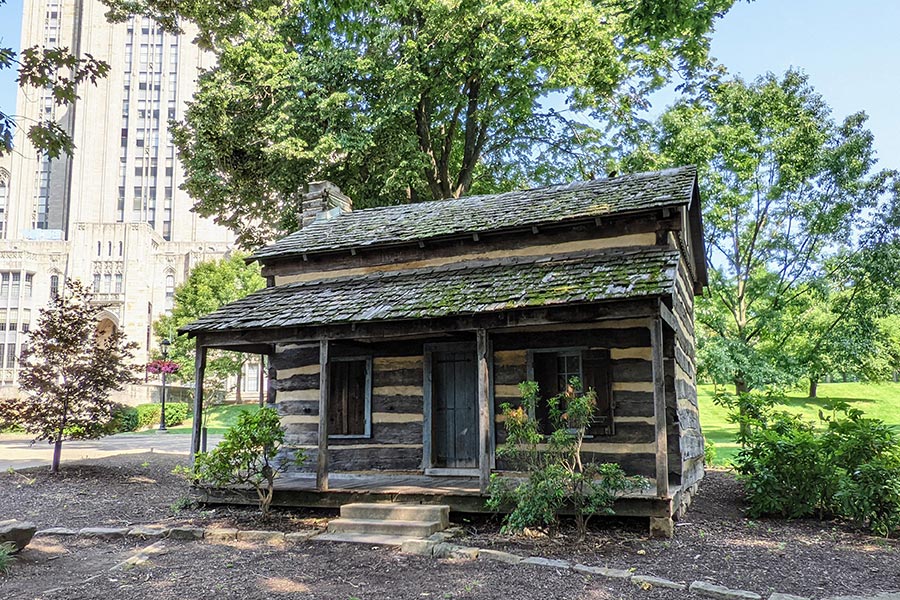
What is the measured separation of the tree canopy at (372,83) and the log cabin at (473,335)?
7.10 meters

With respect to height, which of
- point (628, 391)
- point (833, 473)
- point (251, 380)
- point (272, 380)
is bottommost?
point (833, 473)

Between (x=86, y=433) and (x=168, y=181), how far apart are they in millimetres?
68347

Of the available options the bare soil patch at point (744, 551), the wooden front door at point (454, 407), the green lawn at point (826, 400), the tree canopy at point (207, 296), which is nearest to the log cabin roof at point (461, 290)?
the wooden front door at point (454, 407)

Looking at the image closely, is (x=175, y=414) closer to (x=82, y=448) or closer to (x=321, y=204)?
(x=82, y=448)

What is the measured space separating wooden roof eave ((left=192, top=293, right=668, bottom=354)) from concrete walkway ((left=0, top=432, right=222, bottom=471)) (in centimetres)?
817

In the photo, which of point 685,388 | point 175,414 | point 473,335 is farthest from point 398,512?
point 175,414

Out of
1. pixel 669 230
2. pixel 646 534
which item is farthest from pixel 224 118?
pixel 646 534

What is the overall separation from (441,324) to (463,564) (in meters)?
3.37

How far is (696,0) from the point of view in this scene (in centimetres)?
744

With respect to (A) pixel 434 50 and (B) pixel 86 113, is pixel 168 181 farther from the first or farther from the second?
(A) pixel 434 50

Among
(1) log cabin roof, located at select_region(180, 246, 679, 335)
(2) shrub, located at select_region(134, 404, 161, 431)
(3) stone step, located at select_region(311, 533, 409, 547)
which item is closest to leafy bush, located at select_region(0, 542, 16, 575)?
(3) stone step, located at select_region(311, 533, 409, 547)

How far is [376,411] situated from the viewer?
11406 mm

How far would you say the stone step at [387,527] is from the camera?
811 cm

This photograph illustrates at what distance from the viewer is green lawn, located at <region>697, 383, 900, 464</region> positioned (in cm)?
2891
